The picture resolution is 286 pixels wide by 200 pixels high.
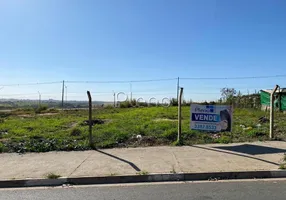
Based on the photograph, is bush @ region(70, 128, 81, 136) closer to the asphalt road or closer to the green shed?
the asphalt road

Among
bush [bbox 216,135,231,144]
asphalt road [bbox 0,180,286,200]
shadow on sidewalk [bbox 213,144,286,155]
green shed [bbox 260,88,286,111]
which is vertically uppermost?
green shed [bbox 260,88,286,111]

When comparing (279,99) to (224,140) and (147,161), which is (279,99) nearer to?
(224,140)

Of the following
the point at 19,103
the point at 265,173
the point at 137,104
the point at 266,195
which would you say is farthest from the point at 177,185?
the point at 19,103

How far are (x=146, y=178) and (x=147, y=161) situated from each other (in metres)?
1.12

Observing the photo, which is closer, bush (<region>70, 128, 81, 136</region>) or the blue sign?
the blue sign

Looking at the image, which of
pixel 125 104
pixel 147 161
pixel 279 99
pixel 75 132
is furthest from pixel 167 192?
pixel 125 104

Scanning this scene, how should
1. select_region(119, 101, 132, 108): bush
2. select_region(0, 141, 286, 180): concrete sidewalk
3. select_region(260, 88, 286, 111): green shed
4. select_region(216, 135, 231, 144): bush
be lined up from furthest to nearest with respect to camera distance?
select_region(119, 101, 132, 108): bush, select_region(260, 88, 286, 111): green shed, select_region(216, 135, 231, 144): bush, select_region(0, 141, 286, 180): concrete sidewalk

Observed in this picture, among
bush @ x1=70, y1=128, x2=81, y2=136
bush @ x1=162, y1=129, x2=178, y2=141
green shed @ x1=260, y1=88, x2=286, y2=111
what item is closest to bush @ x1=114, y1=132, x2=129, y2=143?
bush @ x1=162, y1=129, x2=178, y2=141

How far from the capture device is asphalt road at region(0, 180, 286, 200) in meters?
4.62

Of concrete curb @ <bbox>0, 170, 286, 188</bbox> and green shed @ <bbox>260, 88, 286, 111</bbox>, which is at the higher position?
green shed @ <bbox>260, 88, 286, 111</bbox>

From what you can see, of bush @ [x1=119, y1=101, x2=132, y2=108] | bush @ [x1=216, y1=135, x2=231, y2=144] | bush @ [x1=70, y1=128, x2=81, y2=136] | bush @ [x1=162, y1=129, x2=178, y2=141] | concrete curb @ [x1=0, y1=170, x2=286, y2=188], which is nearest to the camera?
concrete curb @ [x1=0, y1=170, x2=286, y2=188]

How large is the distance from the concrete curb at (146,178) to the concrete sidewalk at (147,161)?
6.1 inches

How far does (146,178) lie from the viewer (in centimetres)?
560

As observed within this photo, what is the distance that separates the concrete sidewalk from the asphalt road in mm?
541
